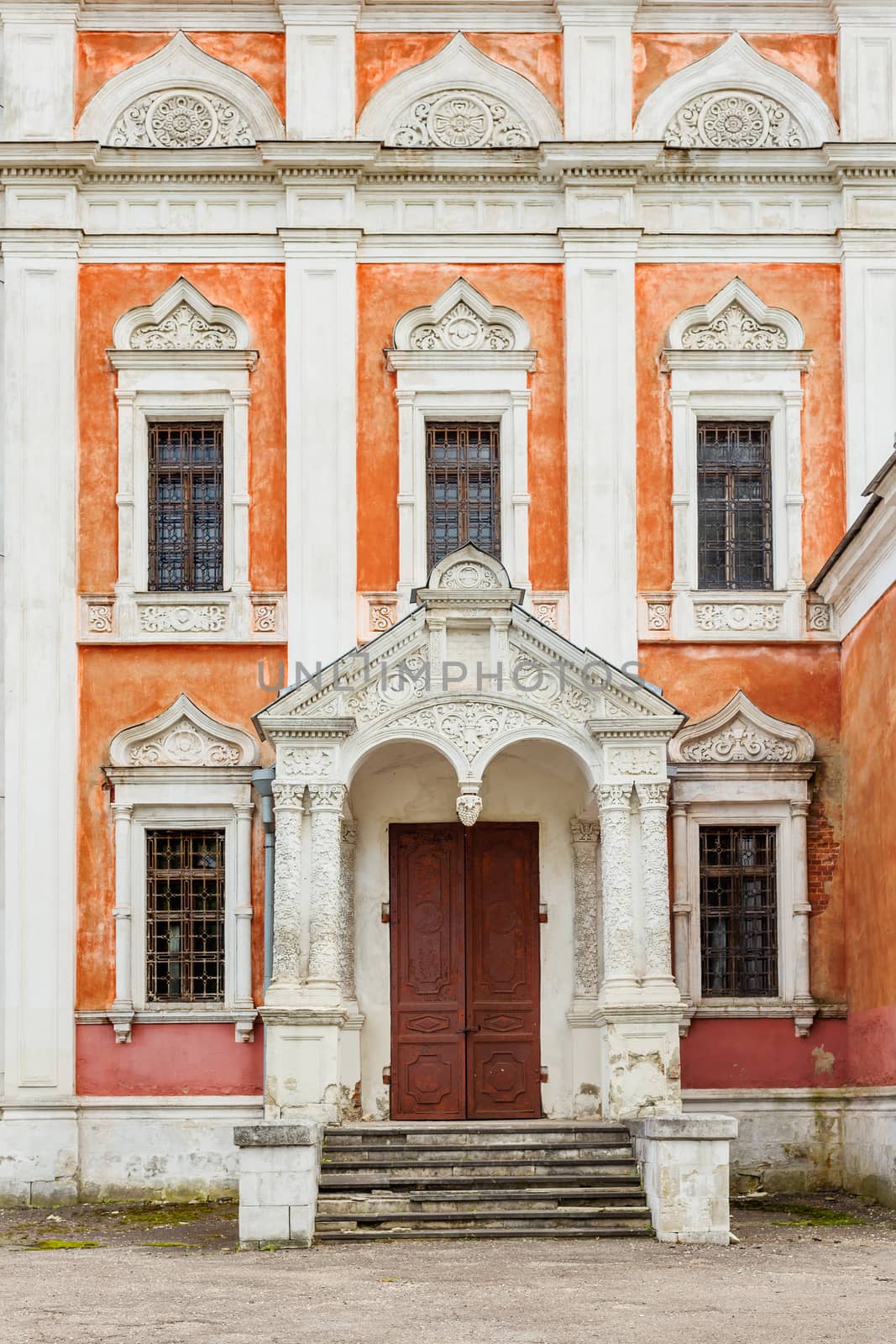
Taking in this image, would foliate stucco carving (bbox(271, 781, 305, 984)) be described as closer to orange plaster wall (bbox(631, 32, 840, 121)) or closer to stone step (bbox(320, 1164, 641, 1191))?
stone step (bbox(320, 1164, 641, 1191))

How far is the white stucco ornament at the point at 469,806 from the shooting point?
1828cm

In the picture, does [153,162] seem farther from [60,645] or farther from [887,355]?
[887,355]

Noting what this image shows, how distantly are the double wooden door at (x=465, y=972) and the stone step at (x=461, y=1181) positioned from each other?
3.08 m

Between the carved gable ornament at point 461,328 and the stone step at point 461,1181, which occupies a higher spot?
the carved gable ornament at point 461,328

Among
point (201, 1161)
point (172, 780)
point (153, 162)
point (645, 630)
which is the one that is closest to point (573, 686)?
point (645, 630)

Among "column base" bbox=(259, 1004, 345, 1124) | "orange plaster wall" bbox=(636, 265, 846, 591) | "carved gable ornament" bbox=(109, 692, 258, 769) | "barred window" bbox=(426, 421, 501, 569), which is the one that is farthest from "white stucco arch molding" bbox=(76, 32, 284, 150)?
"column base" bbox=(259, 1004, 345, 1124)

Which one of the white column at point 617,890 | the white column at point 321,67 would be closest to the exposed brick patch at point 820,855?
the white column at point 617,890

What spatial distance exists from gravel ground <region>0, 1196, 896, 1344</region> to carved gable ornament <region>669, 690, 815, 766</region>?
15.4ft

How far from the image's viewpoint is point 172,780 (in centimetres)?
2038

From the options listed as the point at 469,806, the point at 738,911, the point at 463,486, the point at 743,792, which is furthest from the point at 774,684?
the point at 469,806

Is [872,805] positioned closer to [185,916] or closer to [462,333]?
[462,333]

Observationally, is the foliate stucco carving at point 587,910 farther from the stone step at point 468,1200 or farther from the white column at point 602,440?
the stone step at point 468,1200

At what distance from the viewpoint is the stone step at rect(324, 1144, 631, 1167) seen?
1700 cm

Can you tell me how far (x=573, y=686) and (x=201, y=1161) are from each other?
5.71 meters
